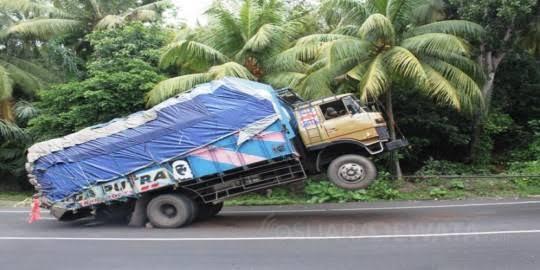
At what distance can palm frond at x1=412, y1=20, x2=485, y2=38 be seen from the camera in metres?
16.4

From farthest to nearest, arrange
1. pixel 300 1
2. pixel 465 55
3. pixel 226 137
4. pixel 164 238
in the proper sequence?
pixel 300 1 → pixel 465 55 → pixel 226 137 → pixel 164 238

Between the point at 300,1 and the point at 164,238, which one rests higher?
the point at 300,1

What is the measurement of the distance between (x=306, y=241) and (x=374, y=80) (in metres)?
6.89

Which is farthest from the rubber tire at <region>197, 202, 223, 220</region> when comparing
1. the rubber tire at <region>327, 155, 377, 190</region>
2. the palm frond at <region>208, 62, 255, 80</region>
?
the palm frond at <region>208, 62, 255, 80</region>

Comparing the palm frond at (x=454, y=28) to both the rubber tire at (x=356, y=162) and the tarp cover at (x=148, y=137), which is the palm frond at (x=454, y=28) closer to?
the rubber tire at (x=356, y=162)

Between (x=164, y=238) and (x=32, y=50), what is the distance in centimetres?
2063

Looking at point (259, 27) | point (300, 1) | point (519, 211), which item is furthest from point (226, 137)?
point (300, 1)

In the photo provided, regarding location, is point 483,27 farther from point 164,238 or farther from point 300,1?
point 164,238

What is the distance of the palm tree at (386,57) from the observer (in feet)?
48.7

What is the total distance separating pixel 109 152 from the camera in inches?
440

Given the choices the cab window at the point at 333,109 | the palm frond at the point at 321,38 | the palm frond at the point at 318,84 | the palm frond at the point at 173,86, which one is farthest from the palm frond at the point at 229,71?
the cab window at the point at 333,109

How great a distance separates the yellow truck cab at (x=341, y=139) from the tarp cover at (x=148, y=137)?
83 centimetres

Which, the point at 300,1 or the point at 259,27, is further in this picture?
the point at 300,1

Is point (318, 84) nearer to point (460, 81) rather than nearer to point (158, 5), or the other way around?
→ point (460, 81)
